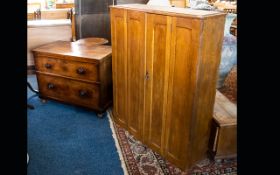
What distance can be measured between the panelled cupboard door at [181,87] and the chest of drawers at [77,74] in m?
0.96

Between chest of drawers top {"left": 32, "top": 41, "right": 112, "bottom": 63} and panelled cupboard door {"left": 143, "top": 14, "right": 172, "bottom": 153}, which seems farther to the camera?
chest of drawers top {"left": 32, "top": 41, "right": 112, "bottom": 63}

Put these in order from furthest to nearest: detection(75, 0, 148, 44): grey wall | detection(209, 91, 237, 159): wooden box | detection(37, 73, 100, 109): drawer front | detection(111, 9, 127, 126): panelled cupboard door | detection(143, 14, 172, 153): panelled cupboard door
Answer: detection(75, 0, 148, 44): grey wall, detection(37, 73, 100, 109): drawer front, detection(111, 9, 127, 126): panelled cupboard door, detection(209, 91, 237, 159): wooden box, detection(143, 14, 172, 153): panelled cupboard door

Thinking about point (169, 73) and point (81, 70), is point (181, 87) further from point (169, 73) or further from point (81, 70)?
point (81, 70)

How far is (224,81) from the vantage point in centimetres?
267

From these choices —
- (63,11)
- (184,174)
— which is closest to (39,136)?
(184,174)

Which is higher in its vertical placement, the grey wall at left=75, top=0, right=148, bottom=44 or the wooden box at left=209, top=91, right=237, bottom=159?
the grey wall at left=75, top=0, right=148, bottom=44

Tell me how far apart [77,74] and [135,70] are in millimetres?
795

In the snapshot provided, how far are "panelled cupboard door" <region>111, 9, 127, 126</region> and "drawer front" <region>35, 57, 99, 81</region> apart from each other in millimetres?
265

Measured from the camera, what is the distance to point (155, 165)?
221 cm

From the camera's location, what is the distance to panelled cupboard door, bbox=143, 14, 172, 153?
1.97 m

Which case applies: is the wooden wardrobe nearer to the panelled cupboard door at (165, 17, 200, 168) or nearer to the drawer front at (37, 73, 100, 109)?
the panelled cupboard door at (165, 17, 200, 168)

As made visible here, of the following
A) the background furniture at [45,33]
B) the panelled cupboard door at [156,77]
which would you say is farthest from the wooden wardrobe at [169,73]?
the background furniture at [45,33]

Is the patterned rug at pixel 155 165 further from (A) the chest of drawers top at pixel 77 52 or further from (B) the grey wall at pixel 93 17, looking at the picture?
(B) the grey wall at pixel 93 17

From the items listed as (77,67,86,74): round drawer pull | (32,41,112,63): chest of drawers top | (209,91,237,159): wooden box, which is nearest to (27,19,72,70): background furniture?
(32,41,112,63): chest of drawers top
